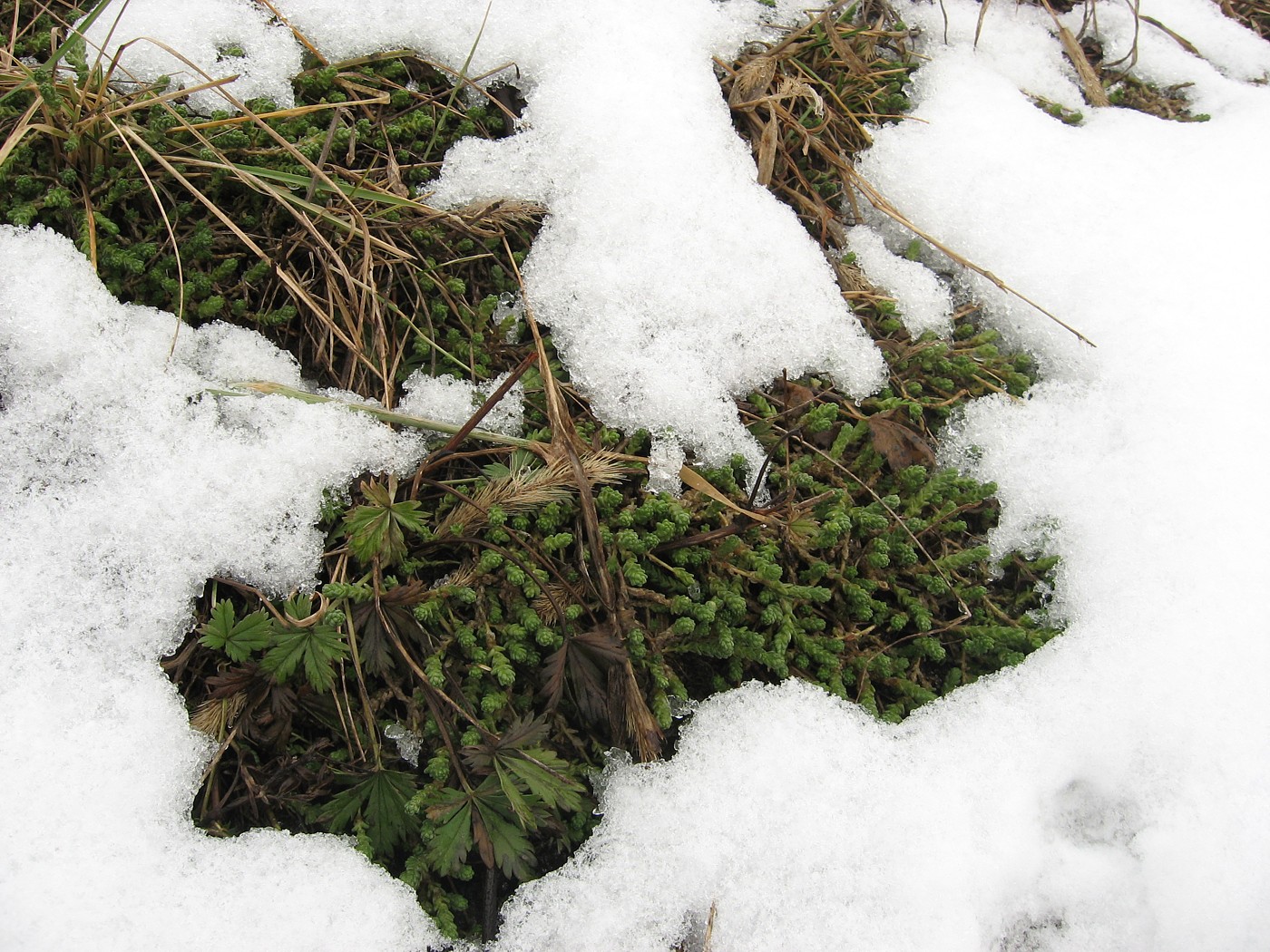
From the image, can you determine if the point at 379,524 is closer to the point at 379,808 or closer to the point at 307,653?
the point at 307,653

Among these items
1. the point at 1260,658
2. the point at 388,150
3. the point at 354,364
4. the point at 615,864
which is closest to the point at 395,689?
the point at 615,864

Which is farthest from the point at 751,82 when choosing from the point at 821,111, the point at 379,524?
the point at 379,524

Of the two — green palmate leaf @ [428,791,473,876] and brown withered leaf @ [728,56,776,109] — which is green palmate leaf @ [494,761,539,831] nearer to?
green palmate leaf @ [428,791,473,876]

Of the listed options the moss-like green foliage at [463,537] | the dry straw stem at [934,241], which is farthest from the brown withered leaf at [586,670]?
the dry straw stem at [934,241]

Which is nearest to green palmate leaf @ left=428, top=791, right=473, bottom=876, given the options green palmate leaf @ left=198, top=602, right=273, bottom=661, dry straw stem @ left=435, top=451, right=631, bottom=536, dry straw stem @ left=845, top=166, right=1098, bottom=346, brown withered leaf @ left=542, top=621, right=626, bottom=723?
brown withered leaf @ left=542, top=621, right=626, bottom=723

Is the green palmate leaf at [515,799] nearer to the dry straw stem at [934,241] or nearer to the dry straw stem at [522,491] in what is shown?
the dry straw stem at [522,491]
